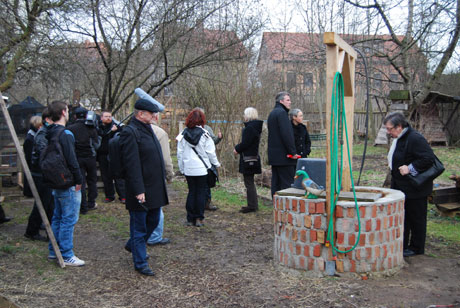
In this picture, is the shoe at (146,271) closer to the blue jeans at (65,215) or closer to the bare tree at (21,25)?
the blue jeans at (65,215)

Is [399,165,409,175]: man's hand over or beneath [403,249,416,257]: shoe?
over

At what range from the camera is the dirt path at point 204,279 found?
388 centimetres

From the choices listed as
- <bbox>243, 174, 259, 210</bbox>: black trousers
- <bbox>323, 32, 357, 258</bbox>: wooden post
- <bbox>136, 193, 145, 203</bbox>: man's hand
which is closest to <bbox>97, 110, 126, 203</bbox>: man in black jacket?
<bbox>243, 174, 259, 210</bbox>: black trousers

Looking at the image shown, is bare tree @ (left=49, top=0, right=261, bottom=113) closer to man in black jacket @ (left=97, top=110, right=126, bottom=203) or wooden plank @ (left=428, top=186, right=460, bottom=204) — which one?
man in black jacket @ (left=97, top=110, right=126, bottom=203)

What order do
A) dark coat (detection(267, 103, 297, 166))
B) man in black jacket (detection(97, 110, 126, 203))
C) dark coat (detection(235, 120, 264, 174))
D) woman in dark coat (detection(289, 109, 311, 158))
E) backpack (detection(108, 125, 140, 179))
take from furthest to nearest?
man in black jacket (detection(97, 110, 126, 203)) → dark coat (detection(235, 120, 264, 174)) → woman in dark coat (detection(289, 109, 311, 158)) → dark coat (detection(267, 103, 297, 166)) → backpack (detection(108, 125, 140, 179))

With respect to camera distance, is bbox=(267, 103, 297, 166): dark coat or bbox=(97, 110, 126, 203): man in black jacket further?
bbox=(97, 110, 126, 203): man in black jacket

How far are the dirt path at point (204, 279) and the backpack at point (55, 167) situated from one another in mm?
970

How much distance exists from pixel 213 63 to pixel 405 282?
21.6 feet

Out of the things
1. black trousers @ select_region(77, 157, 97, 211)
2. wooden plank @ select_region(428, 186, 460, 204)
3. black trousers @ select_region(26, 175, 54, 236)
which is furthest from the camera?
black trousers @ select_region(77, 157, 97, 211)

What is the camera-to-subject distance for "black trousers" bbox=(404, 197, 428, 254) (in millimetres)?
4938

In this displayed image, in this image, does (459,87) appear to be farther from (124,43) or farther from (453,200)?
(124,43)

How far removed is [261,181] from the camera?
406 inches

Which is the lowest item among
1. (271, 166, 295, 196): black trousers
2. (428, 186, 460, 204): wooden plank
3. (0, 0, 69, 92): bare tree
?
(428, 186, 460, 204): wooden plank

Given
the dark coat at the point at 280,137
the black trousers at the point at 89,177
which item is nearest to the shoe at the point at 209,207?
the dark coat at the point at 280,137
